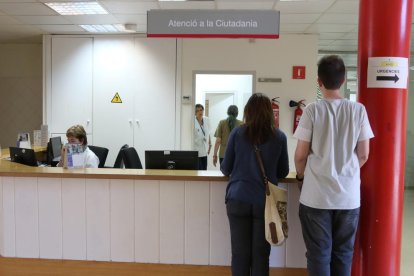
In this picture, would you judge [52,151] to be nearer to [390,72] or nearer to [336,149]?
[336,149]

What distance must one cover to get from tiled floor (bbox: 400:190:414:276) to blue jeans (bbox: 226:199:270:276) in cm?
155

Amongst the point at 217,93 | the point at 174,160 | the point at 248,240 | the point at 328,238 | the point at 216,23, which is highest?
the point at 216,23

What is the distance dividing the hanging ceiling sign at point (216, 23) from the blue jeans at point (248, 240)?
1.28m

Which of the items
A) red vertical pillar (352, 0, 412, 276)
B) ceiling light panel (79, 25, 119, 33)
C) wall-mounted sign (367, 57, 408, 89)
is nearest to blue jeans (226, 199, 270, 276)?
red vertical pillar (352, 0, 412, 276)

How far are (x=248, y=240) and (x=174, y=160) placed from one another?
36.9 inches

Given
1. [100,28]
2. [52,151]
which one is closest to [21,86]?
[100,28]

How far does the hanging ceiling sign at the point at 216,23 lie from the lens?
267cm

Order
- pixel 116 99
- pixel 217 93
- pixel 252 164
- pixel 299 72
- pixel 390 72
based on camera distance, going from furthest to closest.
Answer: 1. pixel 217 93
2. pixel 116 99
3. pixel 299 72
4. pixel 252 164
5. pixel 390 72

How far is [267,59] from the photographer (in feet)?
19.3

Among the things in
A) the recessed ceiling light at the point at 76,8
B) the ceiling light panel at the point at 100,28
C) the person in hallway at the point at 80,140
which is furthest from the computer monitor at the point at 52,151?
the ceiling light panel at the point at 100,28

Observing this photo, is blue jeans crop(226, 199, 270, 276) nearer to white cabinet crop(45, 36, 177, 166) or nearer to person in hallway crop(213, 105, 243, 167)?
person in hallway crop(213, 105, 243, 167)

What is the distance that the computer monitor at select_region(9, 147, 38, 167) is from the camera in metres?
3.43

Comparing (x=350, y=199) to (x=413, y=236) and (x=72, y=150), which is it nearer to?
(x=72, y=150)

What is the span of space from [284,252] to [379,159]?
914 mm
